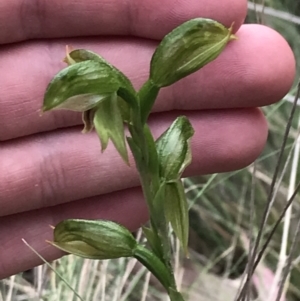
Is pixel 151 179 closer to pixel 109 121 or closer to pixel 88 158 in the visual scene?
pixel 109 121

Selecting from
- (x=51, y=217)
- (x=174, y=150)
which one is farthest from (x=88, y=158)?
(x=174, y=150)

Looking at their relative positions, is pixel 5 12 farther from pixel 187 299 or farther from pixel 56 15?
pixel 187 299

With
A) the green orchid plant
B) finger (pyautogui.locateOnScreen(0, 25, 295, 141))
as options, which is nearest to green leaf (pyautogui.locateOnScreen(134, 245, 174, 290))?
the green orchid plant

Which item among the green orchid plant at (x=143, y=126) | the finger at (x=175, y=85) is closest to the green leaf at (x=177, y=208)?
the green orchid plant at (x=143, y=126)

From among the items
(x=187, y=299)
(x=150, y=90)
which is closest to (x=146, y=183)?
(x=150, y=90)

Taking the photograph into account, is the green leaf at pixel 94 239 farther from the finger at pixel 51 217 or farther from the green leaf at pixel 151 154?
the finger at pixel 51 217

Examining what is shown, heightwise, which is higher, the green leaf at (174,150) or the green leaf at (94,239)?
the green leaf at (174,150)
